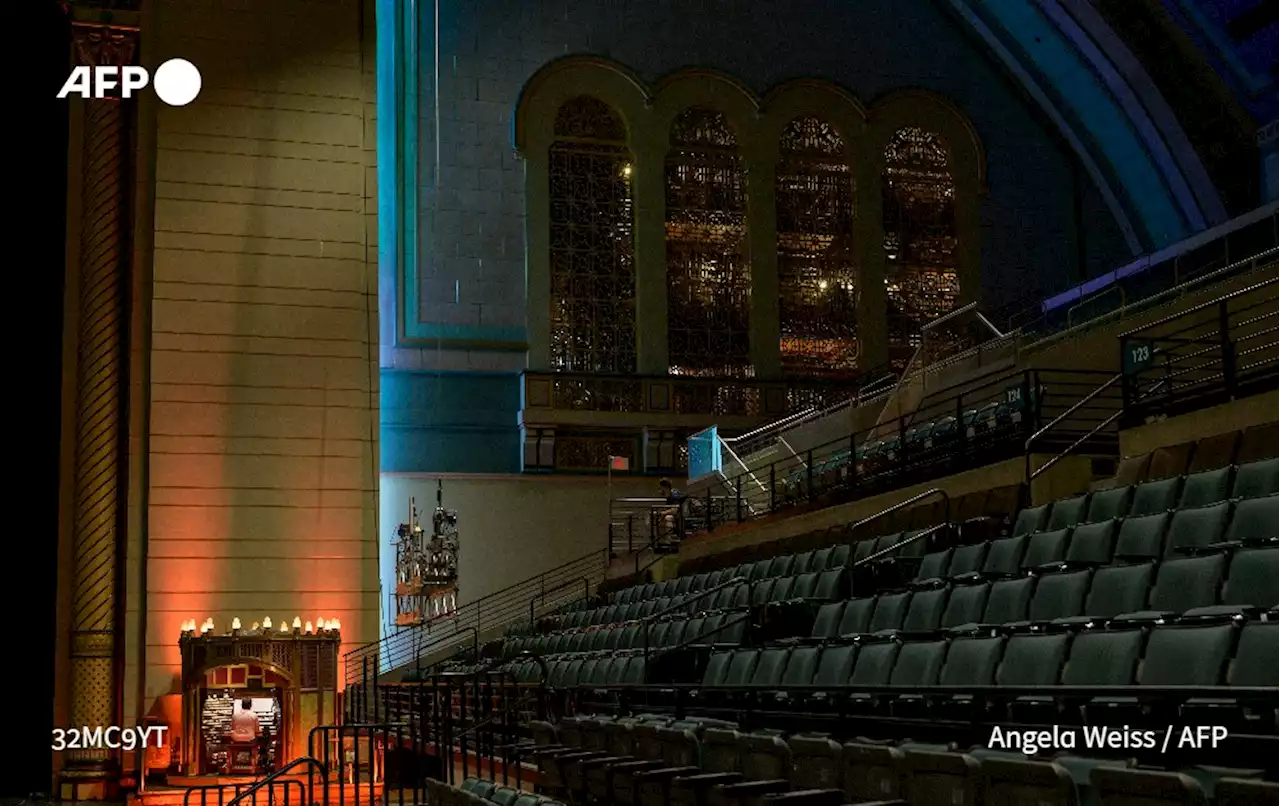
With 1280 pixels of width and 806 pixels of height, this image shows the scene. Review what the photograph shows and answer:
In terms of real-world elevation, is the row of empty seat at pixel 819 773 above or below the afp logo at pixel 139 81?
below

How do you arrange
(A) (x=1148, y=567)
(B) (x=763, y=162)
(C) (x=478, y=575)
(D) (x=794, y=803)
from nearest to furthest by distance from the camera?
(D) (x=794, y=803), (A) (x=1148, y=567), (C) (x=478, y=575), (B) (x=763, y=162)

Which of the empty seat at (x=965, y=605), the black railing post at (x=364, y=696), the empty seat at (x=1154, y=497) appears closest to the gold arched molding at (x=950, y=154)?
the black railing post at (x=364, y=696)

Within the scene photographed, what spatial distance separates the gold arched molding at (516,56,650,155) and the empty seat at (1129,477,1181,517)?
49.8ft

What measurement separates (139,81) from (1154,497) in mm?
14002

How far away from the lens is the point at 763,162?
889 inches

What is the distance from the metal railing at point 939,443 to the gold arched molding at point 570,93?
21.1ft

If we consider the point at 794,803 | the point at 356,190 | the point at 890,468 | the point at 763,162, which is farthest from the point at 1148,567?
the point at 763,162

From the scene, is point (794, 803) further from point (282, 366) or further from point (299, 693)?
point (282, 366)

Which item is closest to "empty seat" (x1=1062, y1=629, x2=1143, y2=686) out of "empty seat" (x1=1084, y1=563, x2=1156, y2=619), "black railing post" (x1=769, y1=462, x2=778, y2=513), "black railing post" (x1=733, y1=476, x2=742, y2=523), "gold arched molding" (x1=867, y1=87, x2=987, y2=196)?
"empty seat" (x1=1084, y1=563, x2=1156, y2=619)

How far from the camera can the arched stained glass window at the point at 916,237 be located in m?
22.7

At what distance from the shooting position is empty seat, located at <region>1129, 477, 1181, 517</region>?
24.3ft

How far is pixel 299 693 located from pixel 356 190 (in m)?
6.32

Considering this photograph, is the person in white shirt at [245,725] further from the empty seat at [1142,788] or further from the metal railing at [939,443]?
the empty seat at [1142,788]

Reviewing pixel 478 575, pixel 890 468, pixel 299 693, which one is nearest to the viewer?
pixel 890 468
